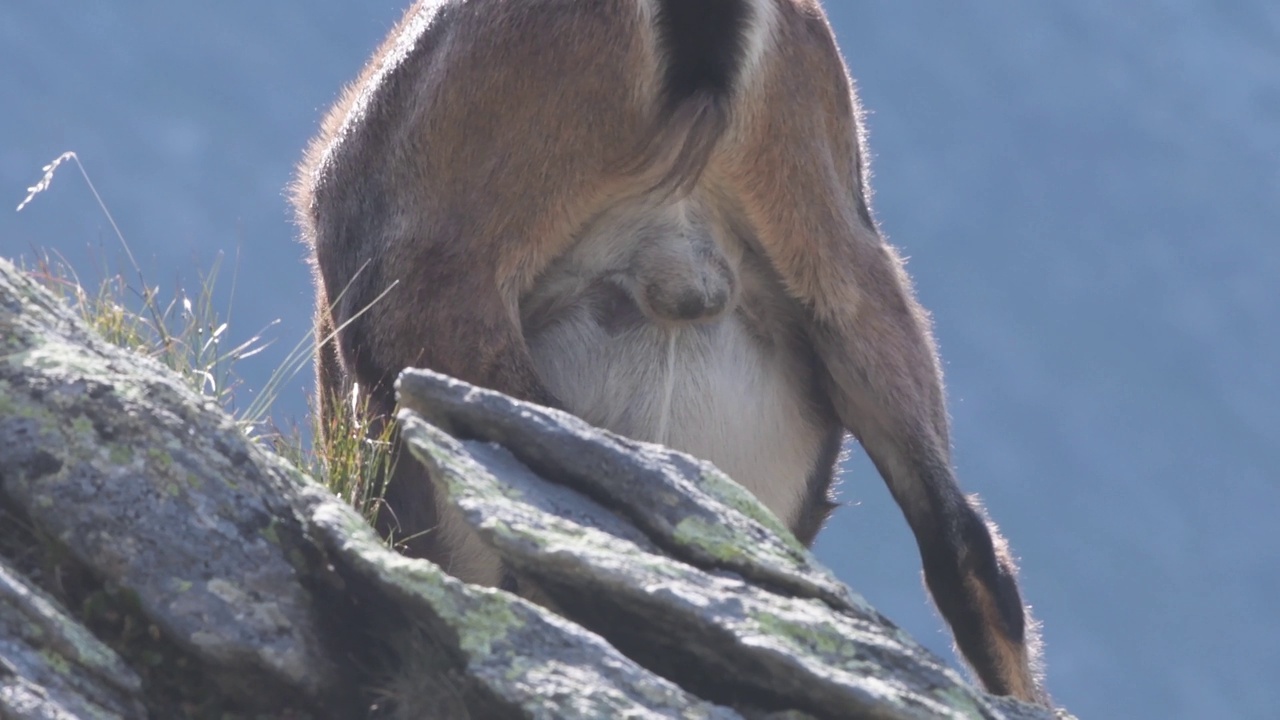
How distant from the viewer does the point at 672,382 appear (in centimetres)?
470

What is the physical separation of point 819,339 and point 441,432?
5.61 feet

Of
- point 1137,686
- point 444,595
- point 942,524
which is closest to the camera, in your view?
point 444,595

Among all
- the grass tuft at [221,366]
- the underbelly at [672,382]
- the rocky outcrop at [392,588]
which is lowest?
the rocky outcrop at [392,588]

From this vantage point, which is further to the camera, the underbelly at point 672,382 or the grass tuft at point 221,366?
the underbelly at point 672,382

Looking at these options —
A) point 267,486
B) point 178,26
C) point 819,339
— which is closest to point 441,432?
point 267,486

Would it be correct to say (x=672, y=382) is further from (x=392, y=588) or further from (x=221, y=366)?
(x=392, y=588)

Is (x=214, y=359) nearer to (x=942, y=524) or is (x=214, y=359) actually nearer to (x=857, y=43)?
(x=942, y=524)

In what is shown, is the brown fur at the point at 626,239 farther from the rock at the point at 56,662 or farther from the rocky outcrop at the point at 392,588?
the rock at the point at 56,662

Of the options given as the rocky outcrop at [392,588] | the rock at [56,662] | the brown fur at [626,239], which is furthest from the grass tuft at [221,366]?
the rock at [56,662]

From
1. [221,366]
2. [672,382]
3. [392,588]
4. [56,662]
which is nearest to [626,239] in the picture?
[672,382]

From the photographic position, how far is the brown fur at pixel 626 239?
4.34 m

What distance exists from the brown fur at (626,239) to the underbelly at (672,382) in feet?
0.03

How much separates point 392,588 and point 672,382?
170 centimetres

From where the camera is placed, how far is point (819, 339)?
486cm
